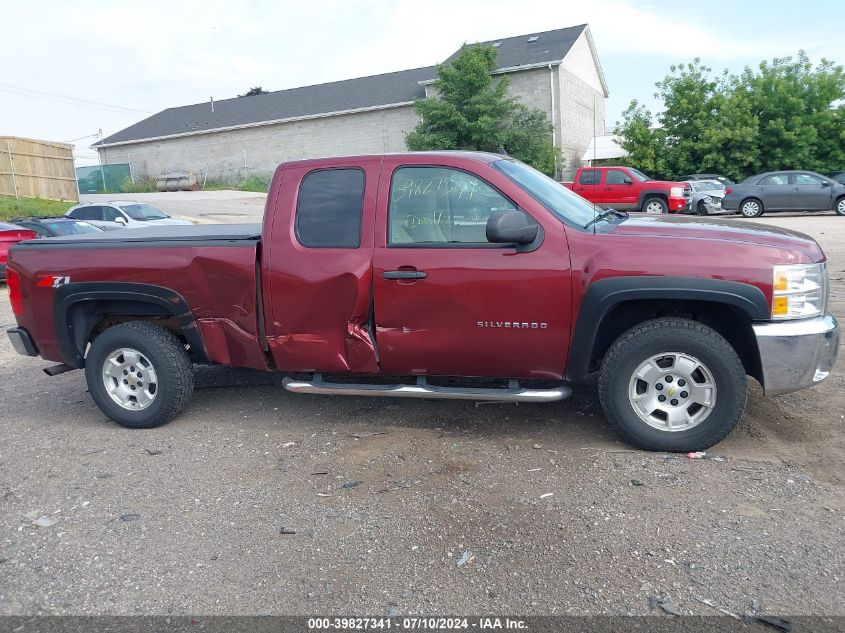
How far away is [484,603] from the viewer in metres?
3.04

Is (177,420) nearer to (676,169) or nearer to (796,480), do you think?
(796,480)

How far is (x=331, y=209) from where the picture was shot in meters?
4.83

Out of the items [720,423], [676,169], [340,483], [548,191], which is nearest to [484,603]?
[340,483]

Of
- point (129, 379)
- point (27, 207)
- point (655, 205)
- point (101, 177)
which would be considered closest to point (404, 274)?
point (129, 379)

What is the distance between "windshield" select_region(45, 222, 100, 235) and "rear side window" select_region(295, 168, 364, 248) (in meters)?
12.6

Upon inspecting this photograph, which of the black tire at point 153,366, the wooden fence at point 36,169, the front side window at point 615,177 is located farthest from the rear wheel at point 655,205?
the wooden fence at point 36,169

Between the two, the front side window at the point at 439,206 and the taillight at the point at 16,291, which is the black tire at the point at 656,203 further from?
the taillight at the point at 16,291

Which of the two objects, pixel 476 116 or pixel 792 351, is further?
pixel 476 116

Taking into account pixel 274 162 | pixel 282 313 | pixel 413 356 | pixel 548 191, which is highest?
pixel 274 162

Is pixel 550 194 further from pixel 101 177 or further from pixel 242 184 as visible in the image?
pixel 101 177

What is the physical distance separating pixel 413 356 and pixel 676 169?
29.7 metres

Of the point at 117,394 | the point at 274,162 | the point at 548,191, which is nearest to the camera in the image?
the point at 548,191

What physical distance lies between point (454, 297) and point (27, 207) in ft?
91.7

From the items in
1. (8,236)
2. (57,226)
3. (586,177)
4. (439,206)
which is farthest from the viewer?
(586,177)
